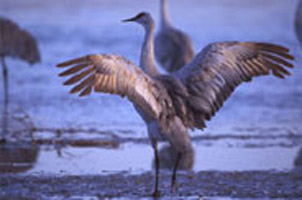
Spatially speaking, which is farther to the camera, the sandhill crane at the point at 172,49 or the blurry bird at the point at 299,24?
the blurry bird at the point at 299,24

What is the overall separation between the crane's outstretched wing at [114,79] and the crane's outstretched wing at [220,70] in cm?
53

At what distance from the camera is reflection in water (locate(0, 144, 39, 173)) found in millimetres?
7410

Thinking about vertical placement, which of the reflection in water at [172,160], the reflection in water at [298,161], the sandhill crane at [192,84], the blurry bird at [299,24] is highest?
the blurry bird at [299,24]

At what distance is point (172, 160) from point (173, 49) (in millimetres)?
4386

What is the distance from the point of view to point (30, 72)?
13836 mm

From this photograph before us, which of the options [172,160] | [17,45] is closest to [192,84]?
[172,160]

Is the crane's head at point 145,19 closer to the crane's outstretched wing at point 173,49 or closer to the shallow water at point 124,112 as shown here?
the shallow water at point 124,112

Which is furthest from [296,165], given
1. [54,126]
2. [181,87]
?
[54,126]

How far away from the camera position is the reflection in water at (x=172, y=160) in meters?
7.81

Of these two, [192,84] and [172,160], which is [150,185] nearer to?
[192,84]

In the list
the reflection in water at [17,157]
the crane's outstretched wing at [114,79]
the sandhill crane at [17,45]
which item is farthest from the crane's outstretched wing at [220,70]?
the sandhill crane at [17,45]

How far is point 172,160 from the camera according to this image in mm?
8211

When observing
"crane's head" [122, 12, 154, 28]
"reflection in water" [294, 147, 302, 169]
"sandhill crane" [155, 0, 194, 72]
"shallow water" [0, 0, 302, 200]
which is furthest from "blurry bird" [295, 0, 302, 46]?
"crane's head" [122, 12, 154, 28]

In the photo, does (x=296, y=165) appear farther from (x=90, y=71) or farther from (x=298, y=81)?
(x=298, y=81)
